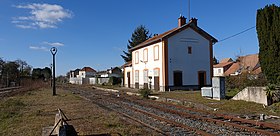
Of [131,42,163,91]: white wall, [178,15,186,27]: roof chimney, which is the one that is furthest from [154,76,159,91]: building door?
[178,15,186,27]: roof chimney

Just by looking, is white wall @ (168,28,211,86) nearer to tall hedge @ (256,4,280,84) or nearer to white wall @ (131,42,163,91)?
white wall @ (131,42,163,91)

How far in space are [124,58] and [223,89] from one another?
5682cm

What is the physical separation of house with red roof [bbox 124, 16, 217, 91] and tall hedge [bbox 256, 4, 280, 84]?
48.1 feet

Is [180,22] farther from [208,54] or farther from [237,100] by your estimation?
[237,100]

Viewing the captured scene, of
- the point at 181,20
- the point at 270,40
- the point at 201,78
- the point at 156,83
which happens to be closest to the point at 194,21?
the point at 181,20

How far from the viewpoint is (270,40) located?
14.7 metres

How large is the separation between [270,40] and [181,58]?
52.9ft

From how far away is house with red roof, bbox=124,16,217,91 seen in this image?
97.7ft

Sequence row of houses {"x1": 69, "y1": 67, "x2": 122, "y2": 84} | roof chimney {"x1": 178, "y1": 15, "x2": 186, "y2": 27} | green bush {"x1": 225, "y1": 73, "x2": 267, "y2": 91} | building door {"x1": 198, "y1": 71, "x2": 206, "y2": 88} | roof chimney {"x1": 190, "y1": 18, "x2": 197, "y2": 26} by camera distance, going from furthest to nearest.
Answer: row of houses {"x1": 69, "y1": 67, "x2": 122, "y2": 84} → roof chimney {"x1": 178, "y1": 15, "x2": 186, "y2": 27} → roof chimney {"x1": 190, "y1": 18, "x2": 197, "y2": 26} → building door {"x1": 198, "y1": 71, "x2": 206, "y2": 88} → green bush {"x1": 225, "y1": 73, "x2": 267, "y2": 91}

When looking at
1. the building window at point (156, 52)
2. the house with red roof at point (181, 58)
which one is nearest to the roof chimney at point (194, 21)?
the house with red roof at point (181, 58)

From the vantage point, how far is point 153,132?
8.38 meters

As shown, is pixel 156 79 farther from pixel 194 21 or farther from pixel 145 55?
pixel 194 21

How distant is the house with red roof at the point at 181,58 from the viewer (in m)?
29.8

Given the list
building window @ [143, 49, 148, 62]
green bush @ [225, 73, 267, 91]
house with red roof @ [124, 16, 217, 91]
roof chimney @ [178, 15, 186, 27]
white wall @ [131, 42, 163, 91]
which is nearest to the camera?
green bush @ [225, 73, 267, 91]
